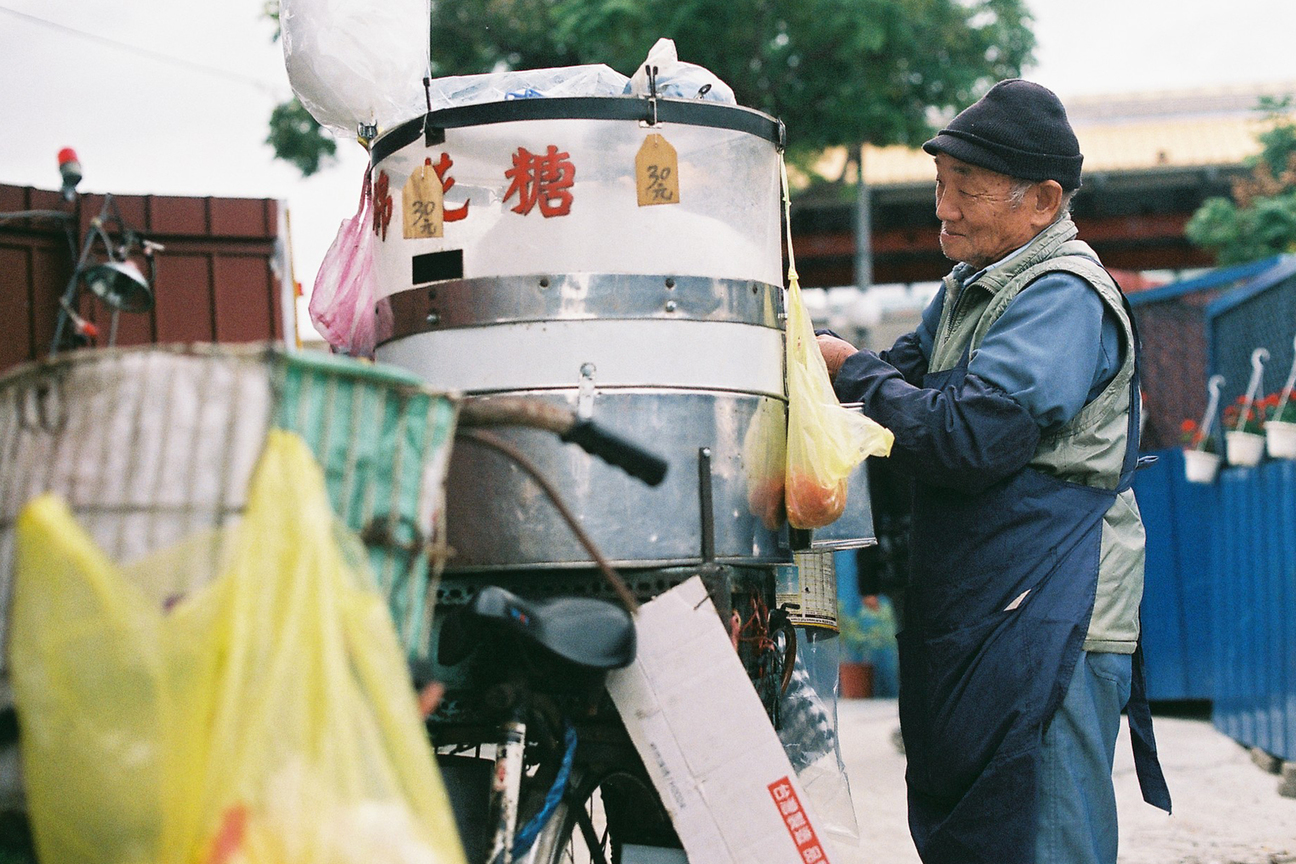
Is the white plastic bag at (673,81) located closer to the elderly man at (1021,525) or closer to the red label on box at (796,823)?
the elderly man at (1021,525)

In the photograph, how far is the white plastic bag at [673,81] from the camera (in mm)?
2928

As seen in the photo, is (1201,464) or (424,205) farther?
(1201,464)

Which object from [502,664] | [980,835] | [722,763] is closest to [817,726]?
[980,835]

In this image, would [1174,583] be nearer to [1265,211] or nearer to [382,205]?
[1265,211]

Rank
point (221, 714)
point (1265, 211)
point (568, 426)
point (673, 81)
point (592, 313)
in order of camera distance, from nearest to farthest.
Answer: point (221, 714) → point (568, 426) → point (592, 313) → point (673, 81) → point (1265, 211)

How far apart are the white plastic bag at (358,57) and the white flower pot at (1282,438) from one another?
514cm

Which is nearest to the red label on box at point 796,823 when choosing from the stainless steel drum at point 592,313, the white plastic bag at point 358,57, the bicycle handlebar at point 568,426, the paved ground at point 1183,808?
the stainless steel drum at point 592,313

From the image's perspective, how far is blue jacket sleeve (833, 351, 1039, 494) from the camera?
9.18 ft

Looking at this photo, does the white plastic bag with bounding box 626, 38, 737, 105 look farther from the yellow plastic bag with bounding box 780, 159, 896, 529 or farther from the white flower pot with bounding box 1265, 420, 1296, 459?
the white flower pot with bounding box 1265, 420, 1296, 459

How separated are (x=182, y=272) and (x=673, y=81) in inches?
170

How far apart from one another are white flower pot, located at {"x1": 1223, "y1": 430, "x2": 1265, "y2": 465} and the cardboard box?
5514 mm

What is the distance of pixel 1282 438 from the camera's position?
6.57 meters

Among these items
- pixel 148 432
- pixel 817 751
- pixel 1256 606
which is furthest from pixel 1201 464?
pixel 148 432

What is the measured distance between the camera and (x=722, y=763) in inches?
103
